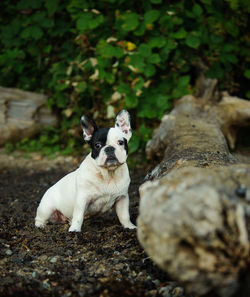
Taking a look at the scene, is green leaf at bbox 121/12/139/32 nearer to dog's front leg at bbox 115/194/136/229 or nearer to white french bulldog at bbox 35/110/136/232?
white french bulldog at bbox 35/110/136/232

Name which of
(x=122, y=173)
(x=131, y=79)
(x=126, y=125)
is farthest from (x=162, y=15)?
(x=122, y=173)

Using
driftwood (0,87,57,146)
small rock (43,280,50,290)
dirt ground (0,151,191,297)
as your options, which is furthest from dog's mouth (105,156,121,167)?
driftwood (0,87,57,146)

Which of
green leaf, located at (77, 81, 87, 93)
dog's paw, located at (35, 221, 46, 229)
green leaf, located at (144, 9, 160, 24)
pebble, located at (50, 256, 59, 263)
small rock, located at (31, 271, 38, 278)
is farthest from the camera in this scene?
green leaf, located at (77, 81, 87, 93)

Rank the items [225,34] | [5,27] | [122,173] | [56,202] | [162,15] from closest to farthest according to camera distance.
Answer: [122,173], [56,202], [162,15], [225,34], [5,27]

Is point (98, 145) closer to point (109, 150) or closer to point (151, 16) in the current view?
point (109, 150)

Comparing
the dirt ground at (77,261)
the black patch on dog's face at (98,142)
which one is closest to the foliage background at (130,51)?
the dirt ground at (77,261)

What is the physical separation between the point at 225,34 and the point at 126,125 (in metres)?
3.24

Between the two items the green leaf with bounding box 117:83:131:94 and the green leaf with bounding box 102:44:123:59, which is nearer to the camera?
the green leaf with bounding box 102:44:123:59

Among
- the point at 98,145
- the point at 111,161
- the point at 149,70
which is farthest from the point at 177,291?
the point at 149,70

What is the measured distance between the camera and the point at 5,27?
7293mm

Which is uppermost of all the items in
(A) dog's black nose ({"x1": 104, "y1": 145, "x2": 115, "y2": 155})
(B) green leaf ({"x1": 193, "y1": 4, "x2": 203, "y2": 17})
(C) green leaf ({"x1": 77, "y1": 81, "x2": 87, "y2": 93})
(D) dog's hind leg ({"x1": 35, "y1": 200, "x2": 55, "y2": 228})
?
(B) green leaf ({"x1": 193, "y1": 4, "x2": 203, "y2": 17})

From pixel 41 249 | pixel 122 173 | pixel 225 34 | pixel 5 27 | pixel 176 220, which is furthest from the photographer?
pixel 5 27

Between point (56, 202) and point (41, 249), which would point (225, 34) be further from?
point (41, 249)

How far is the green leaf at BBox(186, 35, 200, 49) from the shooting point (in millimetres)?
5906
